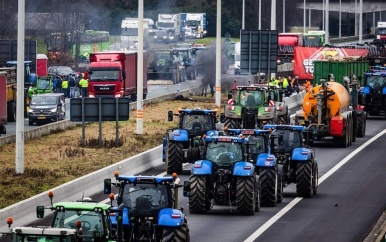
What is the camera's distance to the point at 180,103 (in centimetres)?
7819

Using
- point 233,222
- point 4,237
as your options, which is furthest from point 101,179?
point 4,237

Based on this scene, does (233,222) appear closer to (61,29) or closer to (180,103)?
(180,103)

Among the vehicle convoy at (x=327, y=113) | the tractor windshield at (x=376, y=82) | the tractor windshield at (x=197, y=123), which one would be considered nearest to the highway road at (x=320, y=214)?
the tractor windshield at (x=197, y=123)

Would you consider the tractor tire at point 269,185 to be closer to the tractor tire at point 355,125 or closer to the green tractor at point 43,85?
the tractor tire at point 355,125

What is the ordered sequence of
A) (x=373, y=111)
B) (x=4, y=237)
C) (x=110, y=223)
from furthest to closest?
(x=373, y=111)
(x=4, y=237)
(x=110, y=223)

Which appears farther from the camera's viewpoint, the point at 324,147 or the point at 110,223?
the point at 324,147

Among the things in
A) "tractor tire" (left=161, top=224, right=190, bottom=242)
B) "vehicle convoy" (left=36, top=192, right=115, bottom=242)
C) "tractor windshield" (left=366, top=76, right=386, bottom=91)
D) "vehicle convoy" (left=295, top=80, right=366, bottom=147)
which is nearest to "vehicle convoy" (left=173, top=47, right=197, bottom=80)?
"tractor windshield" (left=366, top=76, right=386, bottom=91)

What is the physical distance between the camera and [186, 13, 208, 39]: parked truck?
136 metres

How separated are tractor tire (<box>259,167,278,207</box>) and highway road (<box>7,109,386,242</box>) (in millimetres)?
217

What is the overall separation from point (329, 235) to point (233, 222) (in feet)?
9.46

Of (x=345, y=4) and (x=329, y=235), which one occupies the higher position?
(x=345, y=4)

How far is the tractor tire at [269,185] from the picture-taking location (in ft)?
122

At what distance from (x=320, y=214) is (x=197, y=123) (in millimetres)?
9389

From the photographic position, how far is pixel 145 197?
2820cm
